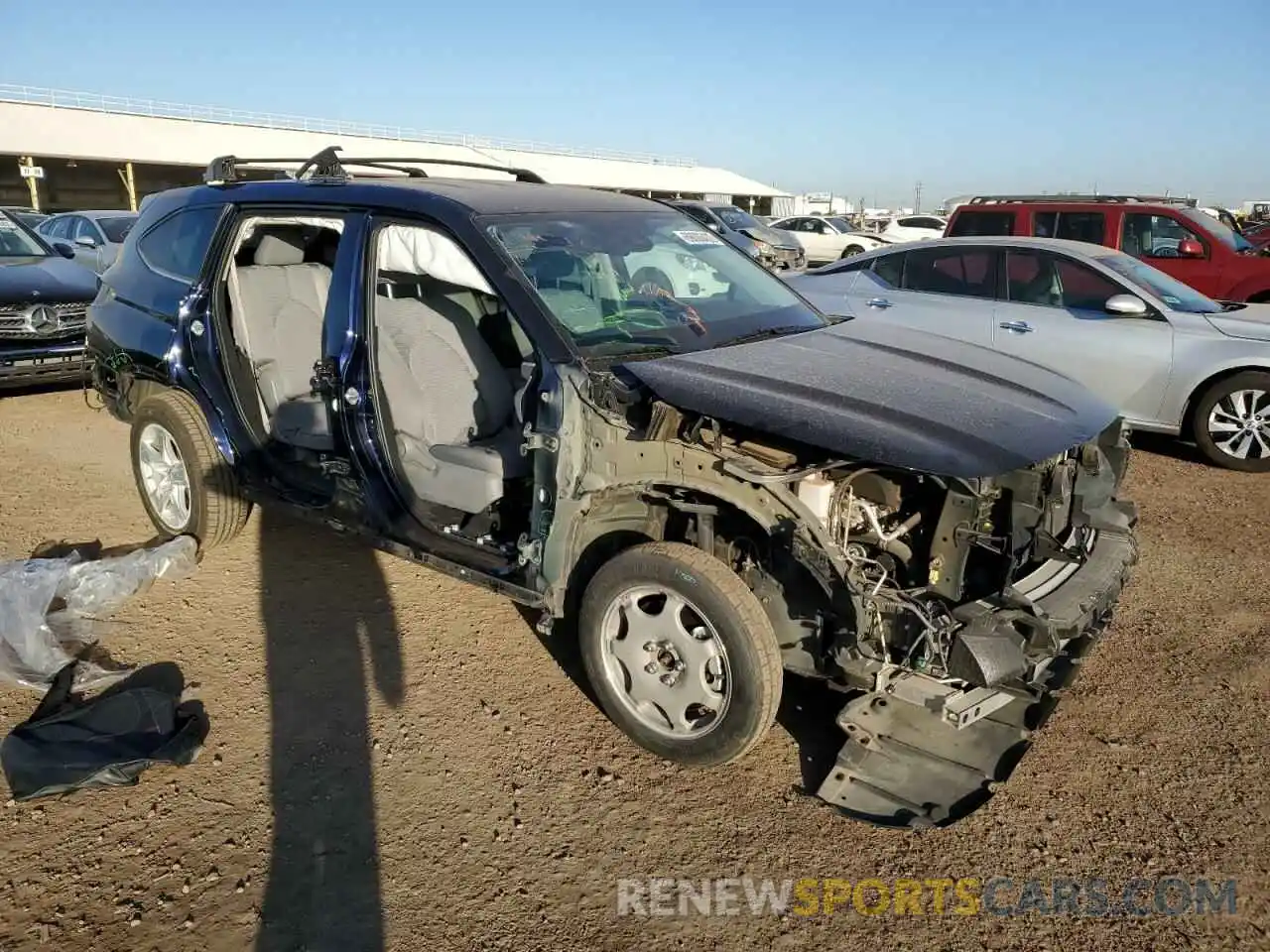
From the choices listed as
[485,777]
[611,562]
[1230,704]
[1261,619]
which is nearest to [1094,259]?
[1261,619]

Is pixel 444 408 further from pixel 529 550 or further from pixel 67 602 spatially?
pixel 67 602

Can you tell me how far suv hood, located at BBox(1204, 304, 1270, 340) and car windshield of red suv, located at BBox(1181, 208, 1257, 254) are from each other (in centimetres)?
413

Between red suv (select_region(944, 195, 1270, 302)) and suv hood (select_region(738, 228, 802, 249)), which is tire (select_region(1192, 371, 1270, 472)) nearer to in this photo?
red suv (select_region(944, 195, 1270, 302))

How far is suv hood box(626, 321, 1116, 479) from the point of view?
262 cm

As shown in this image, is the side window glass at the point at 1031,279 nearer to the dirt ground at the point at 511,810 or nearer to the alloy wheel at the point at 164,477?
the dirt ground at the point at 511,810

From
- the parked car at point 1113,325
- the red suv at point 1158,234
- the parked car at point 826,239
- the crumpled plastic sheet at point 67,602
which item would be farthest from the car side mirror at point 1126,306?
the parked car at point 826,239

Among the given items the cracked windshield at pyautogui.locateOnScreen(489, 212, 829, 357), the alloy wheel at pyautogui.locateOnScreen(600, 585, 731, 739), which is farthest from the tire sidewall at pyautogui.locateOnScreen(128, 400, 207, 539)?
the alloy wheel at pyautogui.locateOnScreen(600, 585, 731, 739)

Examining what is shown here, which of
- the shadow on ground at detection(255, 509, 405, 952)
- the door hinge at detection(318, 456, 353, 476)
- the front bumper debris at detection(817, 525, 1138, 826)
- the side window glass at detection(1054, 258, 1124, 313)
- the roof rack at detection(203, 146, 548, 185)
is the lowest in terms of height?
the shadow on ground at detection(255, 509, 405, 952)

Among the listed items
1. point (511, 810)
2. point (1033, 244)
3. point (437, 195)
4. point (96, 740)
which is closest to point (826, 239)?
point (1033, 244)

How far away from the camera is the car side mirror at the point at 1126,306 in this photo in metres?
6.41

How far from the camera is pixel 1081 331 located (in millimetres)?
6699

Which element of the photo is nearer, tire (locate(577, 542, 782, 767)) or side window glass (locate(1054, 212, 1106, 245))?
tire (locate(577, 542, 782, 767))

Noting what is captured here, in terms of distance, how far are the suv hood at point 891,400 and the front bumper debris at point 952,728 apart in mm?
517

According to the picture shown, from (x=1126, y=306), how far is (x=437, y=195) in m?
5.09
